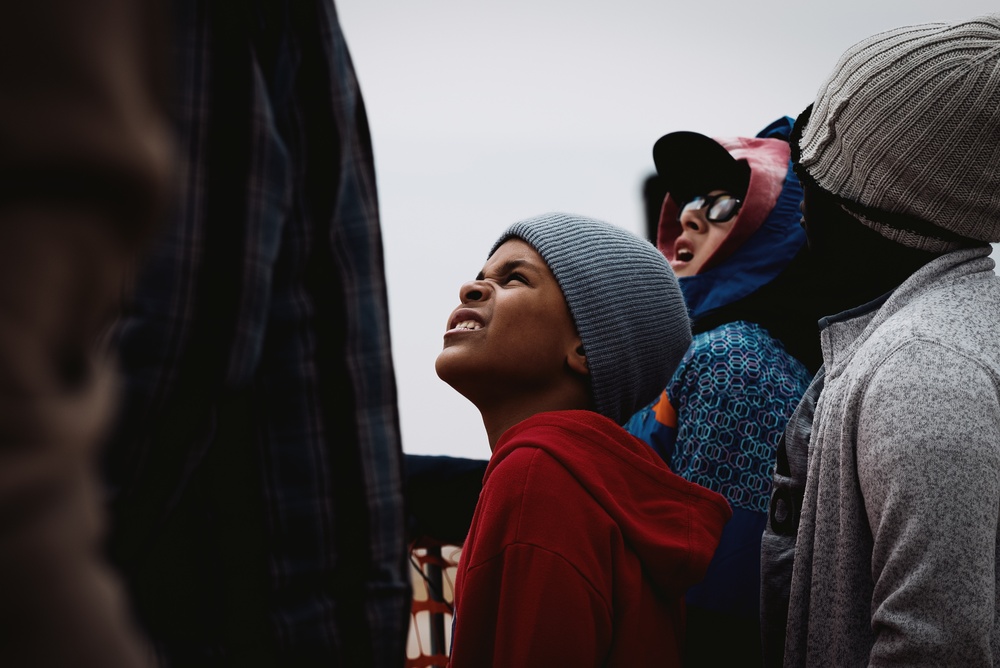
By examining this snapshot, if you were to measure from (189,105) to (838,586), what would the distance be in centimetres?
85

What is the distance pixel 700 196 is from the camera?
6.70 feet

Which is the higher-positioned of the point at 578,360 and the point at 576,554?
the point at 578,360

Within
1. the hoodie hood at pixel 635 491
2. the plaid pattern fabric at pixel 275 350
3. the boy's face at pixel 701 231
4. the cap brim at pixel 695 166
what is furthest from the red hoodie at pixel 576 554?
the cap brim at pixel 695 166

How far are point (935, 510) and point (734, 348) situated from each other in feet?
2.44

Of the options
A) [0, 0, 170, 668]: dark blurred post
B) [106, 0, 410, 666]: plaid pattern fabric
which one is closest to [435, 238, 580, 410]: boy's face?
[106, 0, 410, 666]: plaid pattern fabric

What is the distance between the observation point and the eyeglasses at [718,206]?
195 centimetres

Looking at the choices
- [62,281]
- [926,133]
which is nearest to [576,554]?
[926,133]

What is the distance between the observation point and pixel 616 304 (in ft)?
4.37

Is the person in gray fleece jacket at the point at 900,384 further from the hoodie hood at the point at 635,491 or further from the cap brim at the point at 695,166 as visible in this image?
the cap brim at the point at 695,166

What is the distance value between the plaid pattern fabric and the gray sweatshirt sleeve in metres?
0.55

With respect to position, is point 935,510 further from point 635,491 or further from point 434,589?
point 434,589

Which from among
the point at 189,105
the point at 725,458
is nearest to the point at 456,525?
the point at 725,458

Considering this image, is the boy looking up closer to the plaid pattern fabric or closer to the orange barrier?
the plaid pattern fabric

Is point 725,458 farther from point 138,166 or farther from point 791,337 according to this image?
point 138,166
